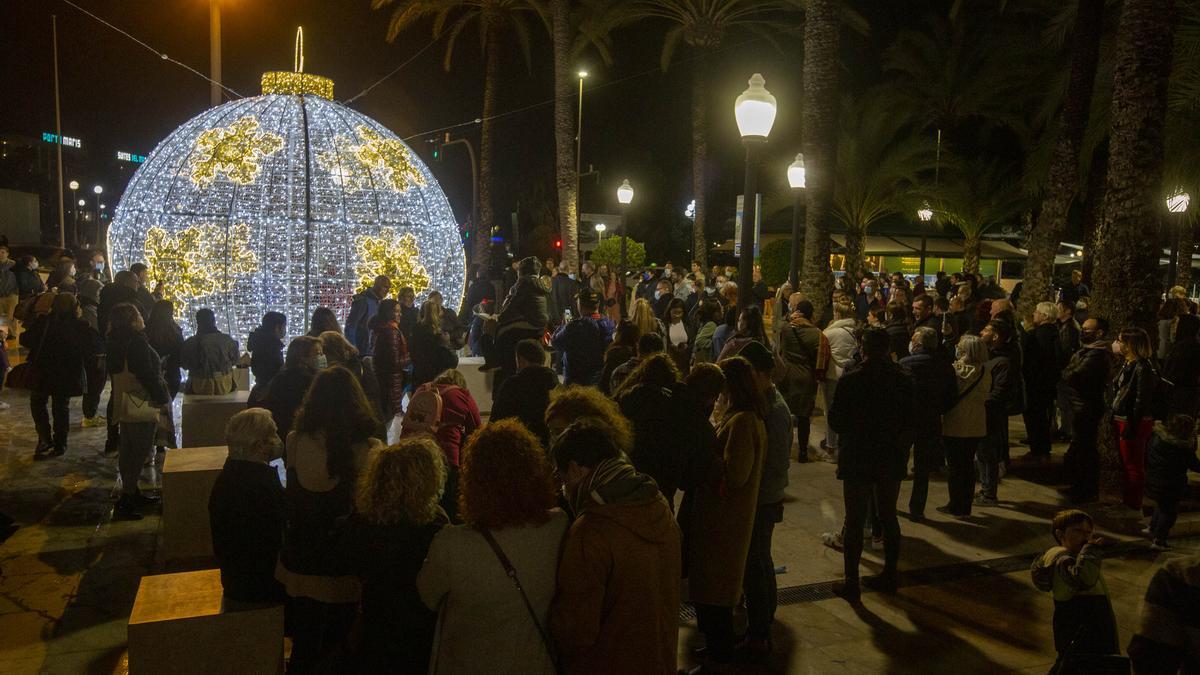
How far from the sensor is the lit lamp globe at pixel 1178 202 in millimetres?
14192

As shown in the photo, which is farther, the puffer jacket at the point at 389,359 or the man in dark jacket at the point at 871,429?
the puffer jacket at the point at 389,359

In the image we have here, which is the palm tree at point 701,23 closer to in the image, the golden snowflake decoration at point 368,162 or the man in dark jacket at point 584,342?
the golden snowflake decoration at point 368,162

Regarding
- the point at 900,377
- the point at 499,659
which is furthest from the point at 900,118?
the point at 499,659

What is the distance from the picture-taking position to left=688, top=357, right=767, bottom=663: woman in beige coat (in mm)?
4332

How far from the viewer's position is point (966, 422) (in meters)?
7.16

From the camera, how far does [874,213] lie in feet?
91.0

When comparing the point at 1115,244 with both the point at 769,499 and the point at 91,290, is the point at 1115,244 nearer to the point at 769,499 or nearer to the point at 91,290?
the point at 769,499

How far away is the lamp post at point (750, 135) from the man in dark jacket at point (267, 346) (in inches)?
162

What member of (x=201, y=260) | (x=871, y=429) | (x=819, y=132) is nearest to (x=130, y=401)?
(x=201, y=260)

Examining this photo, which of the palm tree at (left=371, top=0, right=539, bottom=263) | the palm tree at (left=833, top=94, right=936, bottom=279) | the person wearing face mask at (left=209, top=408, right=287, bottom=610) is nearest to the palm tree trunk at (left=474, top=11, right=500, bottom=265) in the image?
the palm tree at (left=371, top=0, right=539, bottom=263)

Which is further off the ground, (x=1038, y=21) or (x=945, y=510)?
(x=1038, y=21)

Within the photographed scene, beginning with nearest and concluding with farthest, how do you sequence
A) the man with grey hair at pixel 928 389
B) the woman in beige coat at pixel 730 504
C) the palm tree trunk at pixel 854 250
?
the woman in beige coat at pixel 730 504, the man with grey hair at pixel 928 389, the palm tree trunk at pixel 854 250

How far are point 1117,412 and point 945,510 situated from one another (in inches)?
65.0

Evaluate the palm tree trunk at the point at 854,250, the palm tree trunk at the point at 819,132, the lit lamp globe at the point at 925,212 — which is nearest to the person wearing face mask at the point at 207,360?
the palm tree trunk at the point at 819,132
